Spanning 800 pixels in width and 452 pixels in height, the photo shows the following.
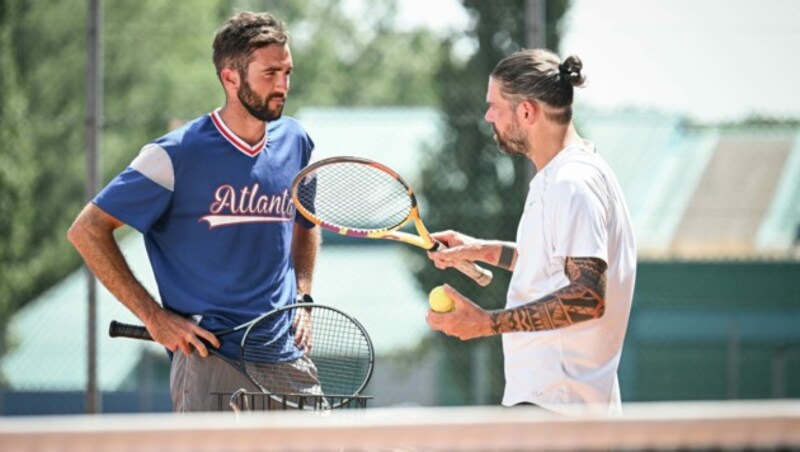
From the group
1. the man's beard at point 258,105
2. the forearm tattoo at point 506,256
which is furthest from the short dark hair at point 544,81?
the man's beard at point 258,105

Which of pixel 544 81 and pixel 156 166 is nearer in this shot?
pixel 544 81

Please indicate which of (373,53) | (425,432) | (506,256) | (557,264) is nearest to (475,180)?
(373,53)

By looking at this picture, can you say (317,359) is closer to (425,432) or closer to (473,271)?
(473,271)

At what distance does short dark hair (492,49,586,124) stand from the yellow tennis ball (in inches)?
23.4

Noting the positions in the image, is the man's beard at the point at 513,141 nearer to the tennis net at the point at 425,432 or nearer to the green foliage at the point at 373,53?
the tennis net at the point at 425,432

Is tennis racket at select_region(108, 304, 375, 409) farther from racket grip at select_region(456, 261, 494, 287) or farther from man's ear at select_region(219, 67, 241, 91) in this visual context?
man's ear at select_region(219, 67, 241, 91)

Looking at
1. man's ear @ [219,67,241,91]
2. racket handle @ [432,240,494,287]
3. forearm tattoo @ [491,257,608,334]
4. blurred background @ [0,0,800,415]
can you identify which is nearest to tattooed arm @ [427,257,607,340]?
forearm tattoo @ [491,257,608,334]

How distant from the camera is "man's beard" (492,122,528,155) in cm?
374

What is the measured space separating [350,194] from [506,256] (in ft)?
2.04

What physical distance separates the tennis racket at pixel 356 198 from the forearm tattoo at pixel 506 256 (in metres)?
0.08

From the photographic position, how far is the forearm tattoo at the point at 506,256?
419cm

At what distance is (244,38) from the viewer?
4.16m

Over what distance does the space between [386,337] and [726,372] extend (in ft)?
10.2

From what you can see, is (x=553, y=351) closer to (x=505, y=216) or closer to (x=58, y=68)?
(x=505, y=216)
